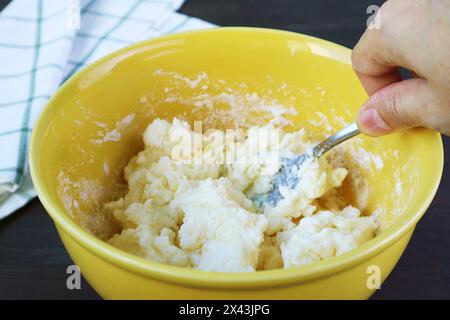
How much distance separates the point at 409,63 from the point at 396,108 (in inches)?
3.1

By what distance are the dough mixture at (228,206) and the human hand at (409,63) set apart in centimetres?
18

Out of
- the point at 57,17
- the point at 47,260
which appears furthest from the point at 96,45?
the point at 47,260

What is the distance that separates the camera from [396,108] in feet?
2.91

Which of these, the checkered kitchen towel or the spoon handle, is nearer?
the spoon handle

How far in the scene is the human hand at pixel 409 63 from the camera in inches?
30.6

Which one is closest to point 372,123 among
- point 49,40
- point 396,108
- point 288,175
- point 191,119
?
point 396,108

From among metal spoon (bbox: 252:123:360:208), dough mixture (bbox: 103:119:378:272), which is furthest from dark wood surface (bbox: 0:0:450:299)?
metal spoon (bbox: 252:123:360:208)

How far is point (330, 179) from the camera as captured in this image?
110 cm

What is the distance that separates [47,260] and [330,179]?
54 centimetres

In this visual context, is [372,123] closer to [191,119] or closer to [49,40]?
[191,119]

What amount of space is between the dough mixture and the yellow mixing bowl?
0.19 feet

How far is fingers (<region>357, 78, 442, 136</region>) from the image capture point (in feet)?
2.72

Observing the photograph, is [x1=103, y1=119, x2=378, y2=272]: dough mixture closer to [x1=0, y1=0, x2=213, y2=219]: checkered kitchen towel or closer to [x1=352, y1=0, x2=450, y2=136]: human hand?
[x1=352, y1=0, x2=450, y2=136]: human hand
